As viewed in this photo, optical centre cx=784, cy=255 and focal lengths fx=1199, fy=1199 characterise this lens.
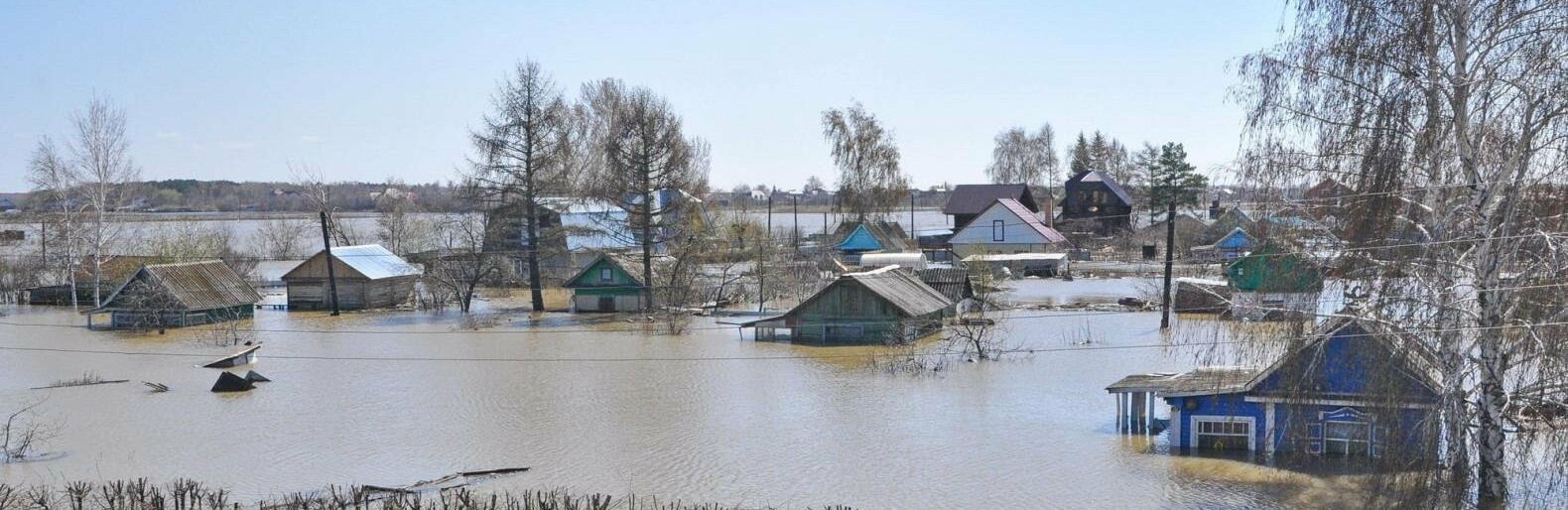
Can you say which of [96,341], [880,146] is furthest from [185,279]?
[880,146]

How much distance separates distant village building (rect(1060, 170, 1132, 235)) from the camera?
76.1 metres

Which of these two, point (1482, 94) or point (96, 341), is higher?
point (1482, 94)

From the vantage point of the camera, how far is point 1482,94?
11766mm

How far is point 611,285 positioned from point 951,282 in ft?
38.7

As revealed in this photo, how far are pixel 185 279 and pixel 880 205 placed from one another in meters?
40.7

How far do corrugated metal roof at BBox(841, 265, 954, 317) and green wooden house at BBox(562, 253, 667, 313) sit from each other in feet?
32.0

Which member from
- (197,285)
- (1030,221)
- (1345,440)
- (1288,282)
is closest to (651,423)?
(1345,440)

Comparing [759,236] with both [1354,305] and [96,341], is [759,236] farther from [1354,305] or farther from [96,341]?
[1354,305]

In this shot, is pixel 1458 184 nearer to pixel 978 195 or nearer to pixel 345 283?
pixel 345 283

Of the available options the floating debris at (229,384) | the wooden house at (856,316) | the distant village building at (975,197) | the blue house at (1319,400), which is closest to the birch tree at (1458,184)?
the blue house at (1319,400)

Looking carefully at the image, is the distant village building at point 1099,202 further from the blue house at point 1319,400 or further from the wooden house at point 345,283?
the blue house at point 1319,400

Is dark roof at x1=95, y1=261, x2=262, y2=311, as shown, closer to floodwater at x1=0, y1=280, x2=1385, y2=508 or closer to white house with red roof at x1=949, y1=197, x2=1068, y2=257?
floodwater at x1=0, y1=280, x2=1385, y2=508

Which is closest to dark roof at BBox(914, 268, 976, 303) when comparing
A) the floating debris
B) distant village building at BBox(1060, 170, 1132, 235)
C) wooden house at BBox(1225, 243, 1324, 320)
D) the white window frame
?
the white window frame

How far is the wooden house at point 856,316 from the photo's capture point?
31.4m
